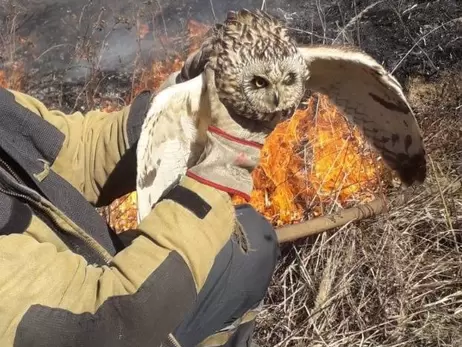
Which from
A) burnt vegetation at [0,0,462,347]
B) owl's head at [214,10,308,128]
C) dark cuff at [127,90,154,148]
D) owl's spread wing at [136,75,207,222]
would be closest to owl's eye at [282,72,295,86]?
owl's head at [214,10,308,128]

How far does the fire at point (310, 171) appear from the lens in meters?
3.89

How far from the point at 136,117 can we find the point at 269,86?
0.66 meters

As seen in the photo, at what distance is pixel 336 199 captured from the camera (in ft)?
12.4

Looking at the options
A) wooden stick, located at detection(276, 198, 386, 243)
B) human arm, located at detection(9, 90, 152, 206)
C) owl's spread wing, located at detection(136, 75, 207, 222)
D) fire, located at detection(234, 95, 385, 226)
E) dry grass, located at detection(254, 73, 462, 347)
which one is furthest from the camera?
fire, located at detection(234, 95, 385, 226)

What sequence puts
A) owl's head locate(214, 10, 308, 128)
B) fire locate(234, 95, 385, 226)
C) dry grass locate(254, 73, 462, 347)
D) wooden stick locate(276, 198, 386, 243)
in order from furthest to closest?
fire locate(234, 95, 385, 226)
wooden stick locate(276, 198, 386, 243)
dry grass locate(254, 73, 462, 347)
owl's head locate(214, 10, 308, 128)

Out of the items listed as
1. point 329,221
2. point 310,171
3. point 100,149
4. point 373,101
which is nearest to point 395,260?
point 329,221

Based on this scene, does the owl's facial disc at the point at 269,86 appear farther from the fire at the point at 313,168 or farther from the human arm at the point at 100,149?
the fire at the point at 313,168

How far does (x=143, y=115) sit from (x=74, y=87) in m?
3.33

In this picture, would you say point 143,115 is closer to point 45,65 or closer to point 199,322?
point 199,322

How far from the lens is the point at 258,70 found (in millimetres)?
2428

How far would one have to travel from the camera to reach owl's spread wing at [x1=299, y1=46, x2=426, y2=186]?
2.65 m

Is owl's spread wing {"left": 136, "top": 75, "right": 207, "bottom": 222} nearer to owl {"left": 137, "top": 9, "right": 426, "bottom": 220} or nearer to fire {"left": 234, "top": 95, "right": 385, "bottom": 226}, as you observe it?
owl {"left": 137, "top": 9, "right": 426, "bottom": 220}

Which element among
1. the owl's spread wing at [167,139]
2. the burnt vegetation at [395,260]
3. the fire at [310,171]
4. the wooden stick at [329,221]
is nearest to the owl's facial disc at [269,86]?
the owl's spread wing at [167,139]

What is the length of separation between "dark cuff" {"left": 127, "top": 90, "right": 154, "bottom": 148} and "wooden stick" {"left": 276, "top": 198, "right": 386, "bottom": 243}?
911 millimetres
